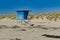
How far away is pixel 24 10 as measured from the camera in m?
23.8

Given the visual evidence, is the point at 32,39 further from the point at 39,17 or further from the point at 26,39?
the point at 39,17

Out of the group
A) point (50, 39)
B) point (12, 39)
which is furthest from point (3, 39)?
point (50, 39)

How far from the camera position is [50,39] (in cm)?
821

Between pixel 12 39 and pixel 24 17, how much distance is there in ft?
52.0

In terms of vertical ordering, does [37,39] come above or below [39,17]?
A: above

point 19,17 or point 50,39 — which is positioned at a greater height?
point 50,39

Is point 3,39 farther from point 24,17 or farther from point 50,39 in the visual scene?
point 24,17

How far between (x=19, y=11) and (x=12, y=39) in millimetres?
16314

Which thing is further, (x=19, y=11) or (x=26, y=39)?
(x=19, y=11)

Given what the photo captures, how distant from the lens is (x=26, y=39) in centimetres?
824

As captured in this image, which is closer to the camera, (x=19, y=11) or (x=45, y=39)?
(x=45, y=39)

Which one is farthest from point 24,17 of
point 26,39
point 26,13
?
point 26,39

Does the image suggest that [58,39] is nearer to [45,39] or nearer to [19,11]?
[45,39]

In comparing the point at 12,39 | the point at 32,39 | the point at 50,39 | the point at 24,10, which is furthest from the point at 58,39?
the point at 24,10
